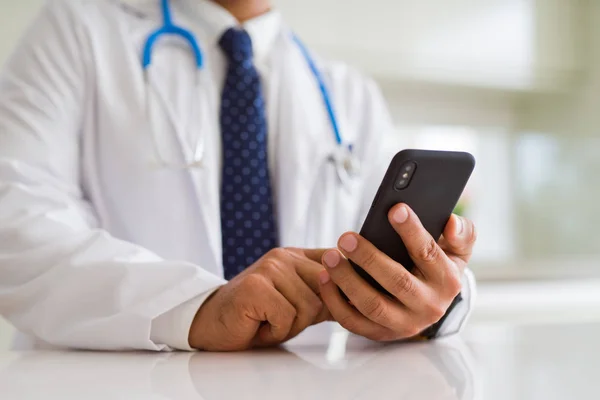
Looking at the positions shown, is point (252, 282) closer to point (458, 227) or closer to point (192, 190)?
point (458, 227)

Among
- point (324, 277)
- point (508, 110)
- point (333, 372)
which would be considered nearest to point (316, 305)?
point (324, 277)

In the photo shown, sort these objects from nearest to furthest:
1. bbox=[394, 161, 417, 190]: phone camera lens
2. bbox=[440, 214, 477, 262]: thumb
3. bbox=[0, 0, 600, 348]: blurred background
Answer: bbox=[394, 161, 417, 190]: phone camera lens
bbox=[440, 214, 477, 262]: thumb
bbox=[0, 0, 600, 348]: blurred background

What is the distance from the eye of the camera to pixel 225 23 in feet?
3.57

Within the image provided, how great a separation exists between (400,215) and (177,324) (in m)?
0.25

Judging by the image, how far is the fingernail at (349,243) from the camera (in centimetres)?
62

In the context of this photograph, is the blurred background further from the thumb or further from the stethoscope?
the thumb

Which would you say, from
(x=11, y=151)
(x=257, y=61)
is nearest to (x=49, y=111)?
(x=11, y=151)

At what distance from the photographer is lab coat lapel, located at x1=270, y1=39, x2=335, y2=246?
1.02 metres

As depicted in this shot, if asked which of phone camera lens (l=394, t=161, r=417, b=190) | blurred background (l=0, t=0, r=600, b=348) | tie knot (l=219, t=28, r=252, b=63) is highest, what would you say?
tie knot (l=219, t=28, r=252, b=63)

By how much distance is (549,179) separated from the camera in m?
2.96

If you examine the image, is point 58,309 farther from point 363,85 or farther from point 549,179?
point 549,179

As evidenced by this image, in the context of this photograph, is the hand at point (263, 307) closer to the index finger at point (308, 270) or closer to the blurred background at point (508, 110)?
the index finger at point (308, 270)

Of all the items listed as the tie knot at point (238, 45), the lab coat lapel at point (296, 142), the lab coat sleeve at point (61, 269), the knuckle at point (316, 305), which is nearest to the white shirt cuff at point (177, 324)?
the lab coat sleeve at point (61, 269)

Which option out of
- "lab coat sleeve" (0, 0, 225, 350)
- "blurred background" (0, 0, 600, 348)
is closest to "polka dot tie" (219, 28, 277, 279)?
"lab coat sleeve" (0, 0, 225, 350)
